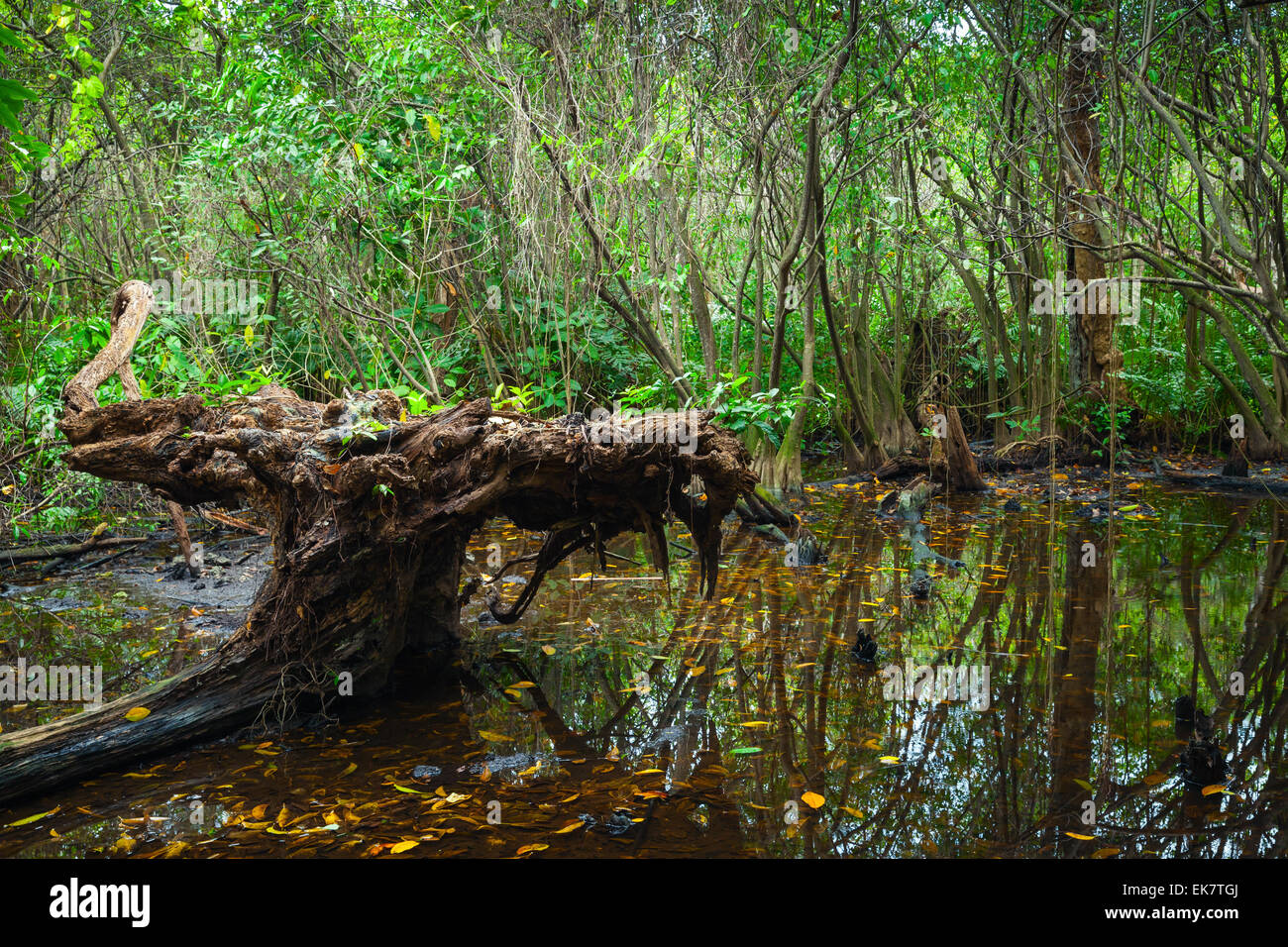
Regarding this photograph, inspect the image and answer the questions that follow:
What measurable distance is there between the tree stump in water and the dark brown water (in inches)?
10.5

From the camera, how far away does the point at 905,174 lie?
12.8 m

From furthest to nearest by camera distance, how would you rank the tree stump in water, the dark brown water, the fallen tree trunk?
the fallen tree trunk, the tree stump in water, the dark brown water

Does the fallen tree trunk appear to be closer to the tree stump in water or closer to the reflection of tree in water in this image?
the tree stump in water

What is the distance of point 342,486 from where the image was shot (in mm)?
4414

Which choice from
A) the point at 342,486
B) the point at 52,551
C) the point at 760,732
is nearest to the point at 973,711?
the point at 760,732

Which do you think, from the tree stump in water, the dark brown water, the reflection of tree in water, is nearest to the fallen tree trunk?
the dark brown water

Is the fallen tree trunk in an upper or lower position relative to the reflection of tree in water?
upper

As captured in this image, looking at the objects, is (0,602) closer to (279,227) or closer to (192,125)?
(279,227)

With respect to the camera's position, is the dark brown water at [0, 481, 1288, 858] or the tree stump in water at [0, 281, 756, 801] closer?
the dark brown water at [0, 481, 1288, 858]

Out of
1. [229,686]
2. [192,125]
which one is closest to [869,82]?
[192,125]

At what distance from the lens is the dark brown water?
11.5 feet

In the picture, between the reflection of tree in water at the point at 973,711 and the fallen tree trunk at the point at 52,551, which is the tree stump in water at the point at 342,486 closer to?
the reflection of tree in water at the point at 973,711

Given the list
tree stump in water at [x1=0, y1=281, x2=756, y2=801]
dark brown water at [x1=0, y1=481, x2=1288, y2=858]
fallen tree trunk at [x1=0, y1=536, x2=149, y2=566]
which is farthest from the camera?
fallen tree trunk at [x1=0, y1=536, x2=149, y2=566]

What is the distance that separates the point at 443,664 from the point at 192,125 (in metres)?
7.97
